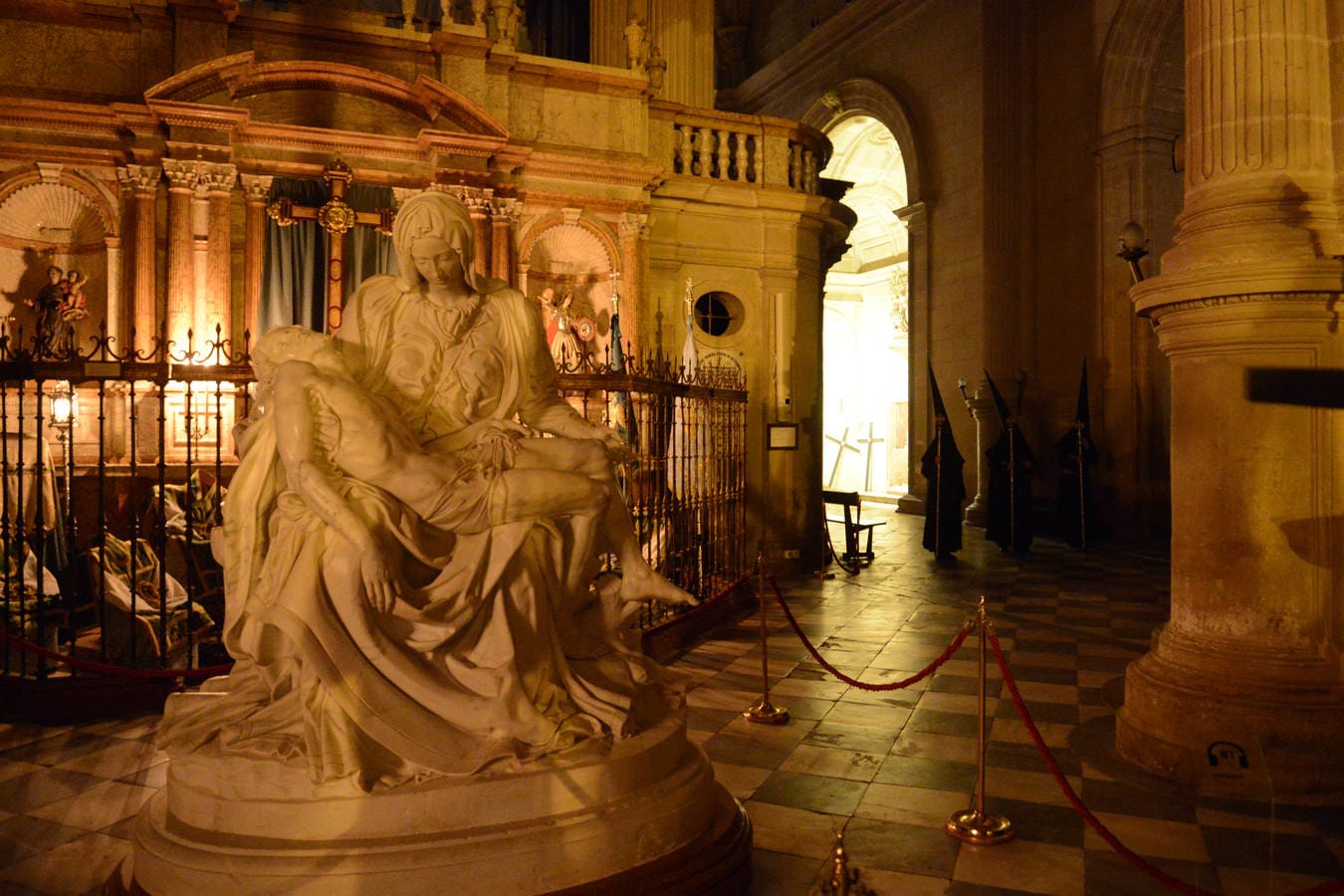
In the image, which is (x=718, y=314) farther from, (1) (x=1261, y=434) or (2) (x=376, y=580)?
(2) (x=376, y=580)

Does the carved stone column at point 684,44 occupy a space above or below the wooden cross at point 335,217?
above

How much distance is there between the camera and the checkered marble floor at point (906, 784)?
11.8 feet

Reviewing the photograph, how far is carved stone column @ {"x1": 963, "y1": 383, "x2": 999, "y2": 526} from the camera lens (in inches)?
631

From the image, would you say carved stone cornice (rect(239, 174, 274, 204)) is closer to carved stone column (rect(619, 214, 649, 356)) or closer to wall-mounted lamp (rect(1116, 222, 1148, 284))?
carved stone column (rect(619, 214, 649, 356))

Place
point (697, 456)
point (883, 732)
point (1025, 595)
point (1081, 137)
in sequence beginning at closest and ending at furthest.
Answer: point (883, 732) < point (697, 456) < point (1025, 595) < point (1081, 137)

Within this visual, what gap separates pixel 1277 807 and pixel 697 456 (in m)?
5.30

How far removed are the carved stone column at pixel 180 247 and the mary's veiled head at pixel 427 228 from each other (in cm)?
680

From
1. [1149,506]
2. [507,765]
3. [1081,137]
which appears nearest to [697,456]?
[507,765]

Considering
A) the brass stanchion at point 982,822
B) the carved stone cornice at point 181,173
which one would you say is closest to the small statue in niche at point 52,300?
the carved stone cornice at point 181,173

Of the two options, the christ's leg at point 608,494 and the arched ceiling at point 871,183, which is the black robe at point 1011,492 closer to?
the arched ceiling at point 871,183

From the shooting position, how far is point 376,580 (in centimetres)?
311

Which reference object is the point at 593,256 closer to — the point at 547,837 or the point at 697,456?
the point at 697,456

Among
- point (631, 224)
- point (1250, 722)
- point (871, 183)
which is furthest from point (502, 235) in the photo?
point (871, 183)

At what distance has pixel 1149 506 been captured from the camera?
14391mm
